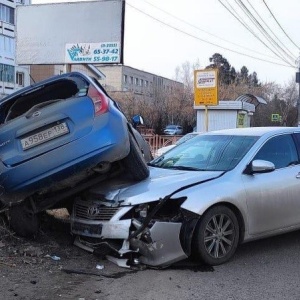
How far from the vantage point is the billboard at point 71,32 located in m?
13.2

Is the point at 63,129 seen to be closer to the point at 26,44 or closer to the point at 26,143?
the point at 26,143

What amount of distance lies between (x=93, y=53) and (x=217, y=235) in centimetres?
915

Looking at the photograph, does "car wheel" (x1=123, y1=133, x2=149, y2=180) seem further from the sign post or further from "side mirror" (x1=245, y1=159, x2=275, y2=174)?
the sign post

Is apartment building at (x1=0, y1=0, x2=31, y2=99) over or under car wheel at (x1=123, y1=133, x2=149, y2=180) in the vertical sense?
over

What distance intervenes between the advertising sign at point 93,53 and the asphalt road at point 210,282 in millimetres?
8336

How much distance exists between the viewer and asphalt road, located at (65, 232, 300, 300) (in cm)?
480

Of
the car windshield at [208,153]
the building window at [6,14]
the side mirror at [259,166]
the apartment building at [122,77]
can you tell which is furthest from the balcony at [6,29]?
the side mirror at [259,166]

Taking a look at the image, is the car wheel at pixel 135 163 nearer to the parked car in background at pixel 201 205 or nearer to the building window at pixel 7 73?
the parked car in background at pixel 201 205

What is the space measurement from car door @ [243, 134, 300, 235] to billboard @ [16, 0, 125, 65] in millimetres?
7298

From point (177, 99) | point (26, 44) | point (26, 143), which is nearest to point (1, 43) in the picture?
point (177, 99)

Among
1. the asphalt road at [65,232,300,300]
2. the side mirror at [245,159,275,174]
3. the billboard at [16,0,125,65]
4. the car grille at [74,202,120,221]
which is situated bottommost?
the asphalt road at [65,232,300,300]

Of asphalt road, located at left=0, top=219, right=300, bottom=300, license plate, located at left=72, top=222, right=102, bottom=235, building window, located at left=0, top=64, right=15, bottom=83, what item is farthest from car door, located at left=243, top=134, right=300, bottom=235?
building window, located at left=0, top=64, right=15, bottom=83

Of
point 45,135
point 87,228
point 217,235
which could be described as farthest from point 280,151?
point 45,135

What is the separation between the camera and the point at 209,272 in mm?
5508
